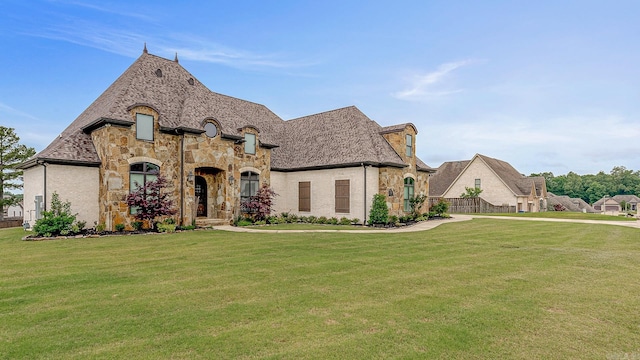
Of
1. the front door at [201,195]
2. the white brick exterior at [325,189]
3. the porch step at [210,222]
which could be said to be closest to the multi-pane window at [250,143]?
the white brick exterior at [325,189]

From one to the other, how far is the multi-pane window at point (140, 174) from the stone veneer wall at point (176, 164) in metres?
0.24

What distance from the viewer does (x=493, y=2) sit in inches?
559

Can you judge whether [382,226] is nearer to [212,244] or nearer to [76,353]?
[212,244]

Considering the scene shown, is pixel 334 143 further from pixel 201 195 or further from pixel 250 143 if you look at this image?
pixel 201 195

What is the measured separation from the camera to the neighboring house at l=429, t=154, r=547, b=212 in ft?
130

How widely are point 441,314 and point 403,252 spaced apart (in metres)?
5.44

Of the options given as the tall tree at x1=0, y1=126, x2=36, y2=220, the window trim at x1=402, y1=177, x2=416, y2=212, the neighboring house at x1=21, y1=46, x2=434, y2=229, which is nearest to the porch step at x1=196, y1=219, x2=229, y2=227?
the neighboring house at x1=21, y1=46, x2=434, y2=229

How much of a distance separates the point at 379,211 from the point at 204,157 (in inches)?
425

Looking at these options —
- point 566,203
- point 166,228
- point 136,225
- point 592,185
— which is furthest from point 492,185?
point 592,185

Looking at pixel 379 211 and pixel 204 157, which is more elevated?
pixel 204 157

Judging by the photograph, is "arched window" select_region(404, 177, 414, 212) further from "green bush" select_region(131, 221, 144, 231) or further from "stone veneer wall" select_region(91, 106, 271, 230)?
"green bush" select_region(131, 221, 144, 231)

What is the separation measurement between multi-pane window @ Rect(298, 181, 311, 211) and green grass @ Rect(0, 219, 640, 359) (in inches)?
509

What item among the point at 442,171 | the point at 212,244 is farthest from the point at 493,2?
the point at 442,171

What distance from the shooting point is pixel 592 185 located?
8619 centimetres
